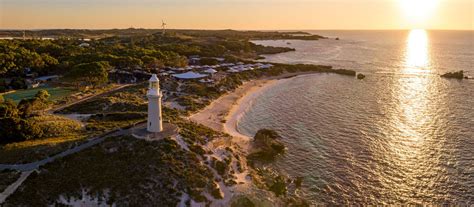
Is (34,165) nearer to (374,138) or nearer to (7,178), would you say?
(7,178)

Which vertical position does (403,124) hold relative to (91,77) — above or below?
below

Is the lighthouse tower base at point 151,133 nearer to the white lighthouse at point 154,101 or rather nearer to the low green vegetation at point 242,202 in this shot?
the white lighthouse at point 154,101

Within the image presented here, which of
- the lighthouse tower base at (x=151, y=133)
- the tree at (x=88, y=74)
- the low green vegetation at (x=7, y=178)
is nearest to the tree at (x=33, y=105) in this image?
the tree at (x=88, y=74)

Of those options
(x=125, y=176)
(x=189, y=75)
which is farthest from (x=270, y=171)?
(x=189, y=75)

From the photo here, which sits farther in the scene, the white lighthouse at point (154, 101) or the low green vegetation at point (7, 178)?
the white lighthouse at point (154, 101)

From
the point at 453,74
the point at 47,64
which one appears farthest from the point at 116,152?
the point at 453,74

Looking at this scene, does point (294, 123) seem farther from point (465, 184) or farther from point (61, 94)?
point (61, 94)

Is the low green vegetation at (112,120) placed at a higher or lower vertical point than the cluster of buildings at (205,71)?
lower
